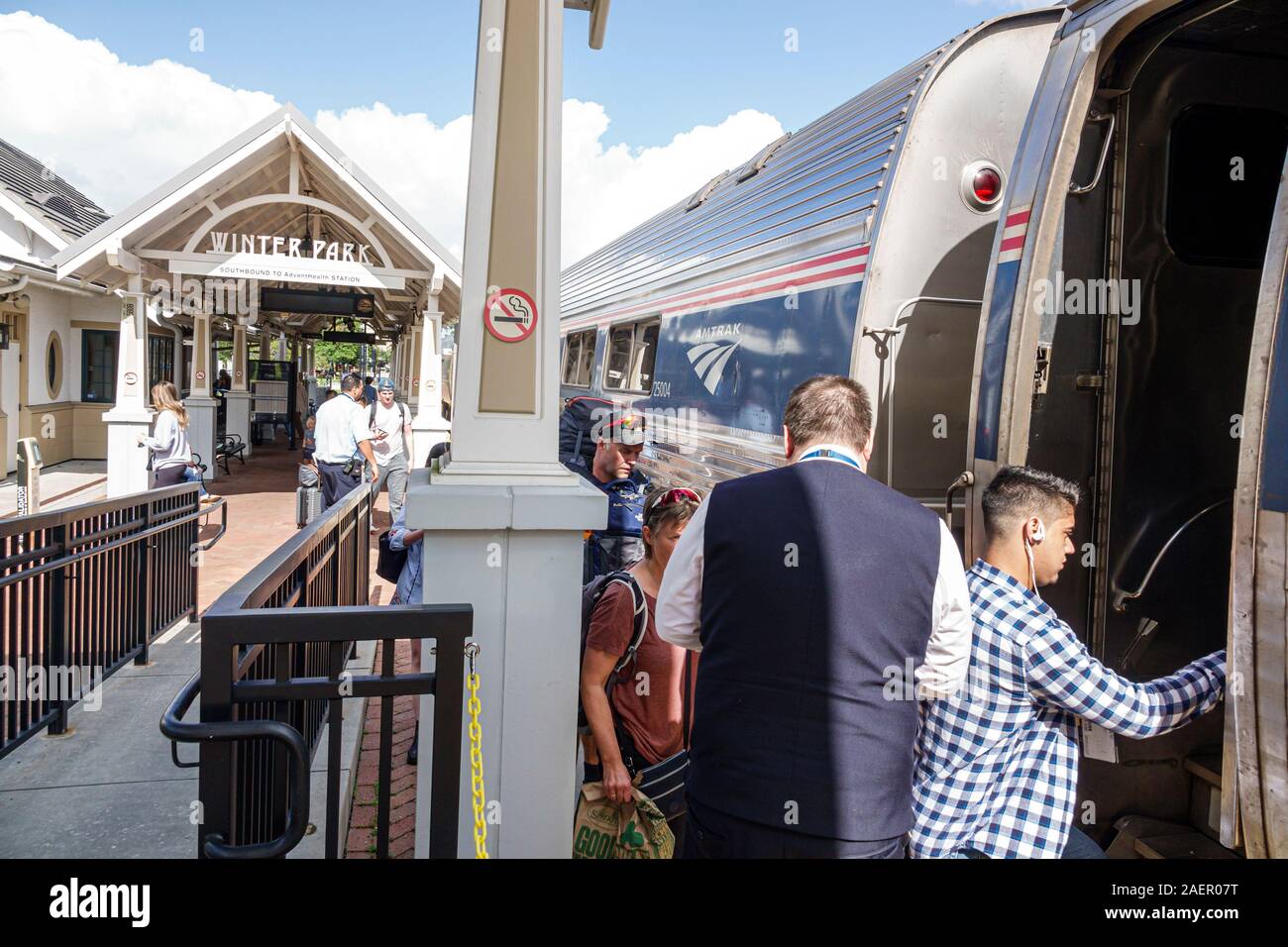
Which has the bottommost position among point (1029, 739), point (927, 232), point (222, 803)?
point (222, 803)

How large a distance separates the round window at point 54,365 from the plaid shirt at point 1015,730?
710 inches

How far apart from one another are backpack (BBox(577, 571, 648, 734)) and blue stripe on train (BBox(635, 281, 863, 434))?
198 centimetres

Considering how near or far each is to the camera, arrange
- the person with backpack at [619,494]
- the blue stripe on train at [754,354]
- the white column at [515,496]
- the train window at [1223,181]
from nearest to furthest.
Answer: the white column at [515,496]
the train window at [1223,181]
the blue stripe on train at [754,354]
the person with backpack at [619,494]

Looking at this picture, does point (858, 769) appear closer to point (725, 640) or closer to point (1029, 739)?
point (725, 640)

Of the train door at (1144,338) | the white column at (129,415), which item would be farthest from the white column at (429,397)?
the train door at (1144,338)

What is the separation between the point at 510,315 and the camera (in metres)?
3.00

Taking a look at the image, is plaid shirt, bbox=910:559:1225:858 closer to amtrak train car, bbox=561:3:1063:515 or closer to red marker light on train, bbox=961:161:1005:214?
amtrak train car, bbox=561:3:1063:515

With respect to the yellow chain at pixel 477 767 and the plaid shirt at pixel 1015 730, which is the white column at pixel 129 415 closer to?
the yellow chain at pixel 477 767

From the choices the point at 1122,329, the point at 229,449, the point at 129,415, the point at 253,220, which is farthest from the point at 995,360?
the point at 229,449

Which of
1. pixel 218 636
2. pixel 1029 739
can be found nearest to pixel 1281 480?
pixel 1029 739

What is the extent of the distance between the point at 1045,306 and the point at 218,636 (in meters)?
2.95

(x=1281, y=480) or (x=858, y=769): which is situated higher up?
(x=1281, y=480)

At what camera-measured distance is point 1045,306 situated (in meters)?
3.33

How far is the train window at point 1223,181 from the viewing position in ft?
11.7
